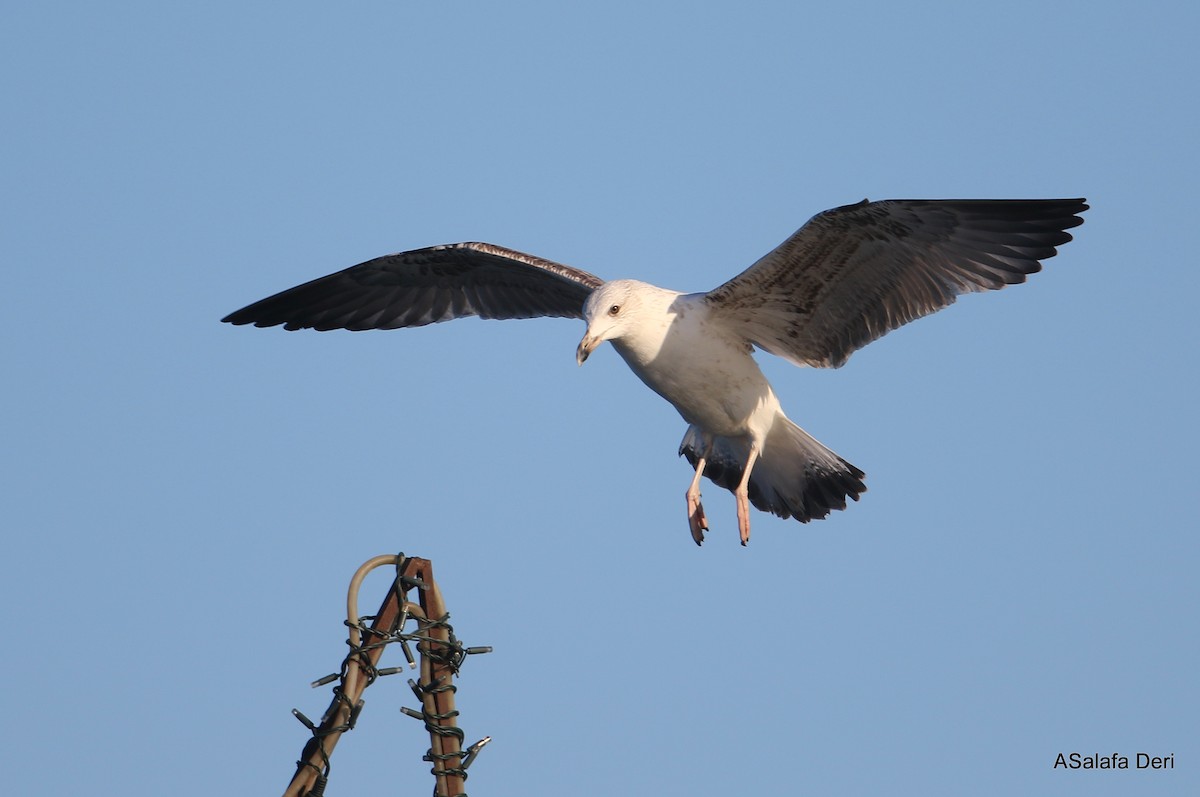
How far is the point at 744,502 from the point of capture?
8516 mm

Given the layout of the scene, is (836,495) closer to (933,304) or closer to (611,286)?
(933,304)

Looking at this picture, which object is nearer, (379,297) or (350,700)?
(350,700)

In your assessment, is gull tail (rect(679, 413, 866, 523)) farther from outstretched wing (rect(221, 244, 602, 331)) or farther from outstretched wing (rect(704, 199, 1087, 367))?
outstretched wing (rect(221, 244, 602, 331))

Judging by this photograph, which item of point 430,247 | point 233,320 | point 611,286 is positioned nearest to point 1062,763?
point 611,286

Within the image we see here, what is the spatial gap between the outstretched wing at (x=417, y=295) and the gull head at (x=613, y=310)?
5.39ft

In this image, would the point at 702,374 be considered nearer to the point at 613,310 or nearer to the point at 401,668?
the point at 613,310

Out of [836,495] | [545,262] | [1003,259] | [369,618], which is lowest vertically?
[369,618]

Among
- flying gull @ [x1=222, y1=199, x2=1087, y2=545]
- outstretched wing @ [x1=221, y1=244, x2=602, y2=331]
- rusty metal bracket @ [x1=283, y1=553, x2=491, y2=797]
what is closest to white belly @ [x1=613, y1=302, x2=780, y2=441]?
flying gull @ [x1=222, y1=199, x2=1087, y2=545]

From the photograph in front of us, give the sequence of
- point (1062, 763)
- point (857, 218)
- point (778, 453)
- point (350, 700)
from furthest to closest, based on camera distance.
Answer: point (778, 453), point (857, 218), point (1062, 763), point (350, 700)

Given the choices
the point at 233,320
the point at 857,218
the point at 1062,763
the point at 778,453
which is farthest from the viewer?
the point at 233,320

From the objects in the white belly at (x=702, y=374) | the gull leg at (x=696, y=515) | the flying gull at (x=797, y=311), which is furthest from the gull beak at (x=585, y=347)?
the gull leg at (x=696, y=515)

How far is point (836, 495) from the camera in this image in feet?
30.7

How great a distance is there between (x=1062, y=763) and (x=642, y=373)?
3.35 m

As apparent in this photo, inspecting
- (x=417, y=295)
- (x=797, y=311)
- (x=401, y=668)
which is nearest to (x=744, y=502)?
(x=797, y=311)
